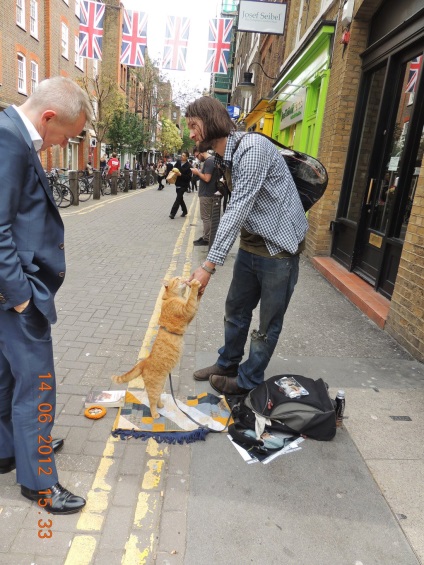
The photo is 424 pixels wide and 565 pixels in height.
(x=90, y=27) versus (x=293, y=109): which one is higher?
(x=90, y=27)

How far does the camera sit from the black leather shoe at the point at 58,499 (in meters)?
2.18

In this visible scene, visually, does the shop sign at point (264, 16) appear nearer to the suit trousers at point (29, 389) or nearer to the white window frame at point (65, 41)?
the suit trousers at point (29, 389)

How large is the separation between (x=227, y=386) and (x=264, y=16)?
11.9 metres

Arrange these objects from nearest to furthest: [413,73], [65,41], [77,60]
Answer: [413,73]
[65,41]
[77,60]

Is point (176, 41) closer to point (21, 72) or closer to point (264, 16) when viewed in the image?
point (264, 16)

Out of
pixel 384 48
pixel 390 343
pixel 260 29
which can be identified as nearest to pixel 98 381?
pixel 390 343

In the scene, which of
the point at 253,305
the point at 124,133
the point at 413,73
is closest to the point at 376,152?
the point at 413,73

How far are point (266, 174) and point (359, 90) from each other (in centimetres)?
560

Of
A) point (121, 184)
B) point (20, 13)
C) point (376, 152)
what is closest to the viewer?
point (376, 152)

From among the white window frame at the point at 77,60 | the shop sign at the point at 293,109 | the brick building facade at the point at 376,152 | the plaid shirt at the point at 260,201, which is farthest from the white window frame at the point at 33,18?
the plaid shirt at the point at 260,201

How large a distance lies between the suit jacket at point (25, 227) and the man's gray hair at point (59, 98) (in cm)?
13

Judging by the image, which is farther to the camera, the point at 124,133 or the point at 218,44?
the point at 124,133

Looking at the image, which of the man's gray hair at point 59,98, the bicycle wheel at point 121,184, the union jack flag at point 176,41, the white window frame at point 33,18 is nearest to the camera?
the man's gray hair at point 59,98

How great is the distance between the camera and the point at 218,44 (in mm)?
14070
